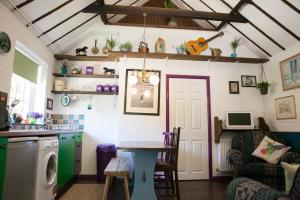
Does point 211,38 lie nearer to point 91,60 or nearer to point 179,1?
point 179,1

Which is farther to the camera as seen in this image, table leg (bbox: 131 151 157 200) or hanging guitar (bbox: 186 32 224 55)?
hanging guitar (bbox: 186 32 224 55)

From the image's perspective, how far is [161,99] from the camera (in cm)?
399

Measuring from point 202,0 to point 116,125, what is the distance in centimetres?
314

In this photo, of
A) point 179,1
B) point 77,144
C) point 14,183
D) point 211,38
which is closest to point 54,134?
point 14,183

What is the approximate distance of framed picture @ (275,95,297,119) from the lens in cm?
351

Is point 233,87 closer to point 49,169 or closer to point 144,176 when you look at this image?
point 144,176

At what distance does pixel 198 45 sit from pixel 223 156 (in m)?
2.33

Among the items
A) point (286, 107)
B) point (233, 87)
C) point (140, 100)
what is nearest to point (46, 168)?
point (140, 100)

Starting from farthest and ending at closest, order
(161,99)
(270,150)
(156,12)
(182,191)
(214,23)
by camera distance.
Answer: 1. (214,23)
2. (161,99)
3. (156,12)
4. (270,150)
5. (182,191)

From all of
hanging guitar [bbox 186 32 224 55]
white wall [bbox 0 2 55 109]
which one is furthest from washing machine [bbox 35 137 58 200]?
hanging guitar [bbox 186 32 224 55]

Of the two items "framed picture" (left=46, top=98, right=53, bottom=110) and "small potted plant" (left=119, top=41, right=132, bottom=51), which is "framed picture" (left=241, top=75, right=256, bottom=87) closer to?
"small potted plant" (left=119, top=41, right=132, bottom=51)

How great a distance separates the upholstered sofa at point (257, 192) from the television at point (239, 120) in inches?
108

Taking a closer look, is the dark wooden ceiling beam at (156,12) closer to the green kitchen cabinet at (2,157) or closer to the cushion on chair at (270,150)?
the cushion on chair at (270,150)

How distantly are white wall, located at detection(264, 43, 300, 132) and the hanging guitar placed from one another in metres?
1.23
